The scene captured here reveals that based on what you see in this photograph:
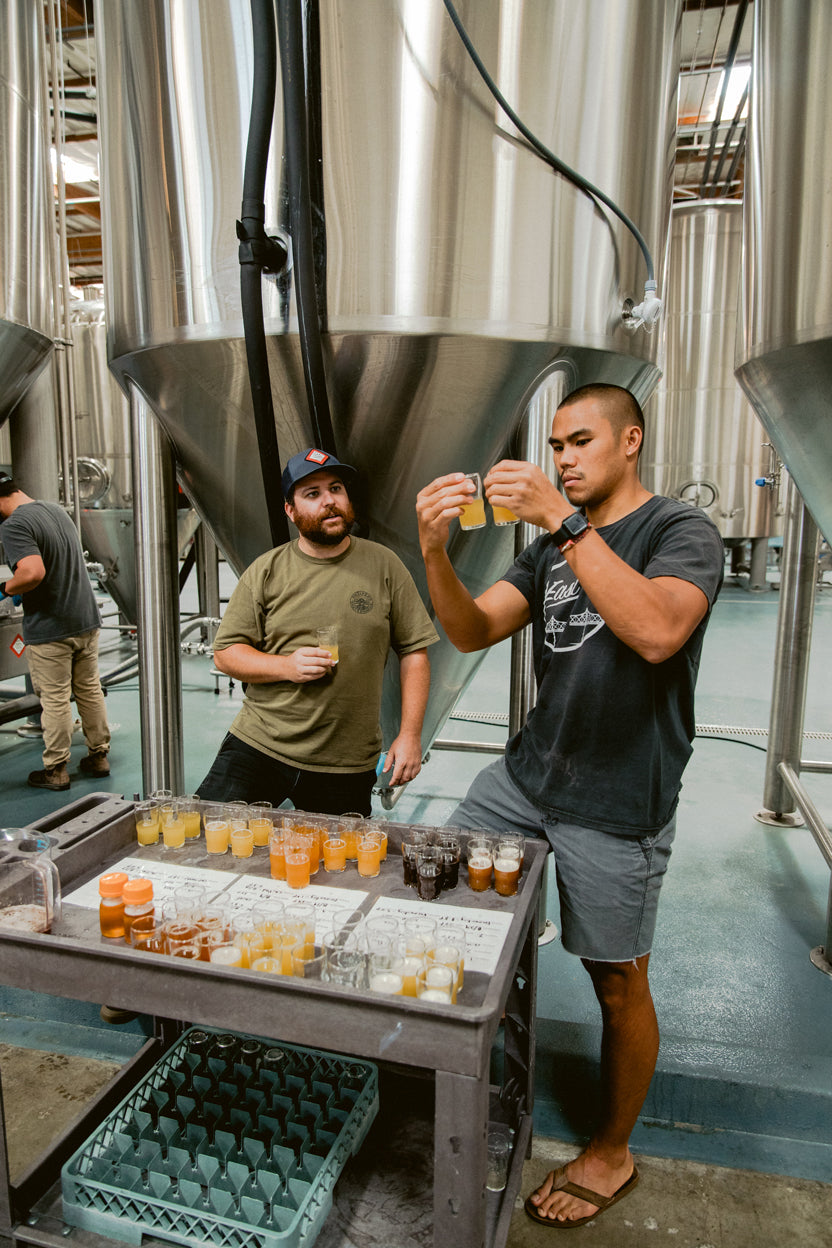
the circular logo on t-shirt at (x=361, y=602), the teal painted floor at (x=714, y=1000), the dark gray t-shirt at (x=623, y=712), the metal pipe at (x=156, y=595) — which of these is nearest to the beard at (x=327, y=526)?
the circular logo on t-shirt at (x=361, y=602)

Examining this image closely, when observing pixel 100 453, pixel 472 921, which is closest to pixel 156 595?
pixel 472 921

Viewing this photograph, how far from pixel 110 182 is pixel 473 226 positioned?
985 mm

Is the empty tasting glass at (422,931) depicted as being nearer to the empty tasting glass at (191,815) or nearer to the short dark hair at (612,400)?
the empty tasting glass at (191,815)

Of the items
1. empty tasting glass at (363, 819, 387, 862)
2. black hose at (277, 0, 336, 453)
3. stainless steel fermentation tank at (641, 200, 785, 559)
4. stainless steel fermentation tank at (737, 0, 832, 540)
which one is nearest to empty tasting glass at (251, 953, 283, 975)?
empty tasting glass at (363, 819, 387, 862)

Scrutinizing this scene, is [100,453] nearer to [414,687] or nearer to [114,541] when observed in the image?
[114,541]

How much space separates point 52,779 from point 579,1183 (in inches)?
108

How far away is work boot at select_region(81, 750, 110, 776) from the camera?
3674mm

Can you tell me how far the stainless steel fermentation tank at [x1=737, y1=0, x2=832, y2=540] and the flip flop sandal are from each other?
160 cm

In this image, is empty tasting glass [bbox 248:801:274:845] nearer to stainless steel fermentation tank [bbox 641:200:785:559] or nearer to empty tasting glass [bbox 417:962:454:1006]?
empty tasting glass [bbox 417:962:454:1006]

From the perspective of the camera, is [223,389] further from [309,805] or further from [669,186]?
[669,186]

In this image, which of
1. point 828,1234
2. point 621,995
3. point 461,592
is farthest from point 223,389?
point 828,1234

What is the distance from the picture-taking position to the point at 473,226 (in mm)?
1688

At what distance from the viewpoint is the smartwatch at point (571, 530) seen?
1268mm

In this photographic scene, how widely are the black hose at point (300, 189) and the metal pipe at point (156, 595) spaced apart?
58 cm
